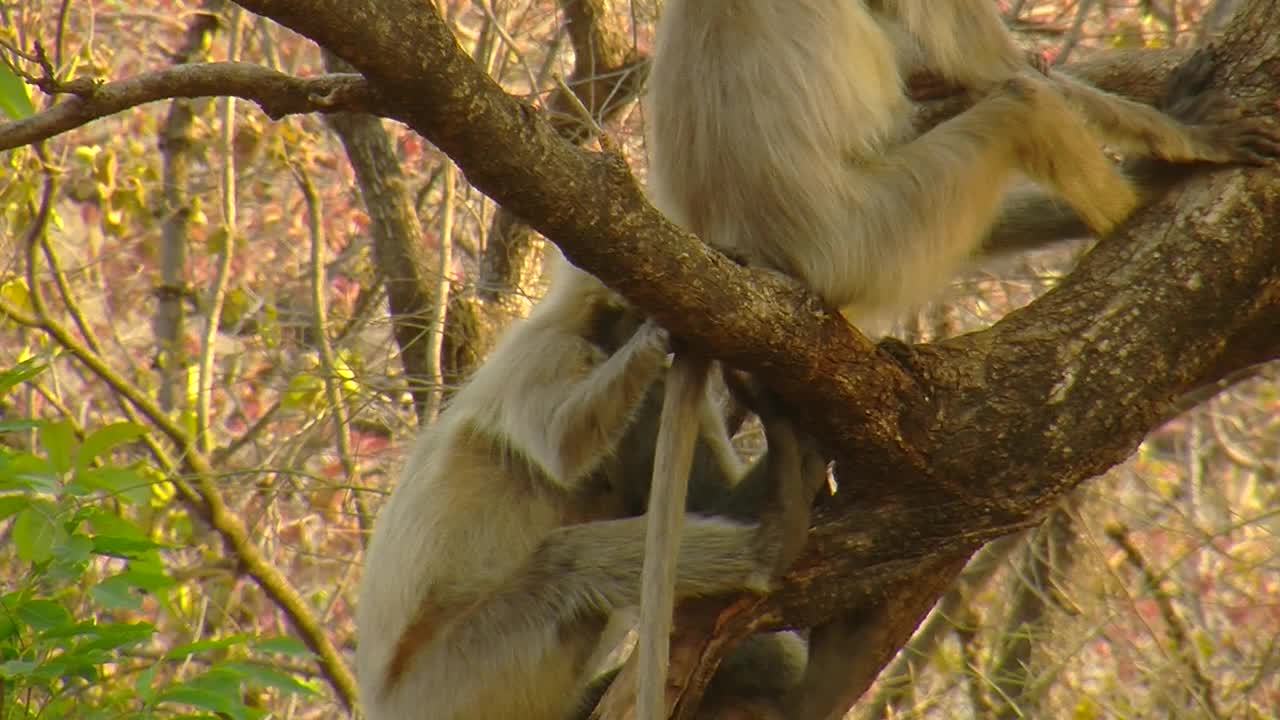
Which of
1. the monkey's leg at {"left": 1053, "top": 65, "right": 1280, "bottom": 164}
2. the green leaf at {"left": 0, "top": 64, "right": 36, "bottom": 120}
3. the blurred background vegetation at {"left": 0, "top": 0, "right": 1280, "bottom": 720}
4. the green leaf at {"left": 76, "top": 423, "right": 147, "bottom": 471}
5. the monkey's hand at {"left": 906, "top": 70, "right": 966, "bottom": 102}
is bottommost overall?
the blurred background vegetation at {"left": 0, "top": 0, "right": 1280, "bottom": 720}

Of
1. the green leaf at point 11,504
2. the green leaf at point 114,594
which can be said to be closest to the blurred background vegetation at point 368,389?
the green leaf at point 11,504

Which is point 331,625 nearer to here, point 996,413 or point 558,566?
point 558,566

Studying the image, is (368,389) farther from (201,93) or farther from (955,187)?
(201,93)

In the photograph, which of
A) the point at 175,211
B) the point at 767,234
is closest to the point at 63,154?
the point at 175,211

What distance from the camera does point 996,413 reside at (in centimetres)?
309

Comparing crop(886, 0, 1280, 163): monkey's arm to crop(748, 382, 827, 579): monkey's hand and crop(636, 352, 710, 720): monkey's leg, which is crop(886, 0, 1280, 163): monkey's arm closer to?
crop(748, 382, 827, 579): monkey's hand

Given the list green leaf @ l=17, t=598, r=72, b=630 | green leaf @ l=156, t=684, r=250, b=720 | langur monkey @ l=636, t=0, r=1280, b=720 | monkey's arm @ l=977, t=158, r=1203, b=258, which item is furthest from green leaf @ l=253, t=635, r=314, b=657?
monkey's arm @ l=977, t=158, r=1203, b=258

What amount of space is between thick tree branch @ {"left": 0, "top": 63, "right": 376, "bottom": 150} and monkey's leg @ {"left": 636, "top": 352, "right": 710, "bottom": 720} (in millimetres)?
988

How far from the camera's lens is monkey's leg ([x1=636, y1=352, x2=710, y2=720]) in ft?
9.11

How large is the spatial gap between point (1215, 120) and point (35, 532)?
237 cm

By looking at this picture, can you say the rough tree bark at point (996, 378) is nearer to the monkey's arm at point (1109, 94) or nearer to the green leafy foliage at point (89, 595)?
the monkey's arm at point (1109, 94)

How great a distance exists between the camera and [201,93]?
2221 mm

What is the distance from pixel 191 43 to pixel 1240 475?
5.20 metres

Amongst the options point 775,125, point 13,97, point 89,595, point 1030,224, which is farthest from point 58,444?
point 1030,224
